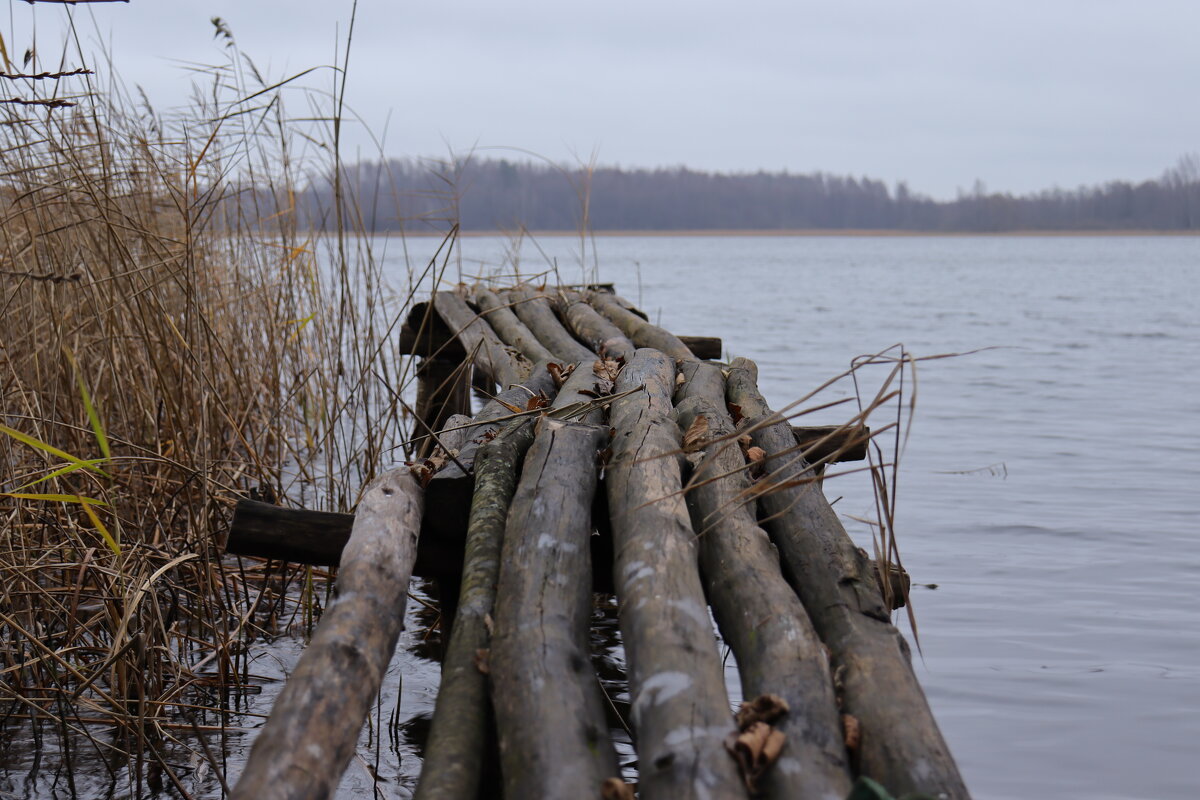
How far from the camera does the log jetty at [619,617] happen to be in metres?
1.67

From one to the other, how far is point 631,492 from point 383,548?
57 cm

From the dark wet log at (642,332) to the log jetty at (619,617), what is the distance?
1.41 m

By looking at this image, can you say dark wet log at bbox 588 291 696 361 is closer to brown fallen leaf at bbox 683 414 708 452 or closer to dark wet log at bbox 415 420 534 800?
brown fallen leaf at bbox 683 414 708 452

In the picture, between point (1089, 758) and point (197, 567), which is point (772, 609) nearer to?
point (1089, 758)

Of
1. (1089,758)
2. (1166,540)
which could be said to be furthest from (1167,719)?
(1166,540)

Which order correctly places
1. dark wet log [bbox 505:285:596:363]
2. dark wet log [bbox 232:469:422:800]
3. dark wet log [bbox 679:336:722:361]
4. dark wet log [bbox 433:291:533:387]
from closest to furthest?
dark wet log [bbox 232:469:422:800] < dark wet log [bbox 433:291:533:387] < dark wet log [bbox 505:285:596:363] < dark wet log [bbox 679:336:722:361]

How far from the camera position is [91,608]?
3787 mm

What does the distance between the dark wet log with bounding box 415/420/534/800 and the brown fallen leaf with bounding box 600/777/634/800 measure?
0.24 m

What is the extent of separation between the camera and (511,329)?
17.7 feet

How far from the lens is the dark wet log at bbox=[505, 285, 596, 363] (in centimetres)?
488

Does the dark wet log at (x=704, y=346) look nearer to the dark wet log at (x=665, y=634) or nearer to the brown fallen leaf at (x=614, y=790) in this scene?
the dark wet log at (x=665, y=634)

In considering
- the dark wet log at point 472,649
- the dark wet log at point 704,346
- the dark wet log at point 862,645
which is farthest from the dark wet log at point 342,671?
the dark wet log at point 704,346

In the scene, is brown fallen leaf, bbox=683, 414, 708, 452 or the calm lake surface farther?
the calm lake surface

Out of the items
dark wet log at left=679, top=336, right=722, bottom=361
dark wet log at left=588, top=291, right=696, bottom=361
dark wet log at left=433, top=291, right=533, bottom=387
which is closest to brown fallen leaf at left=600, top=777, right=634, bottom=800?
dark wet log at left=433, top=291, right=533, bottom=387
